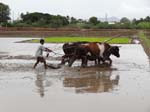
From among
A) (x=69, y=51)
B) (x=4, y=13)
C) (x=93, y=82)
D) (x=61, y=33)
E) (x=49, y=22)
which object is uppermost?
(x=4, y=13)

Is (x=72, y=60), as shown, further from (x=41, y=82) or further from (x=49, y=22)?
(x=49, y=22)

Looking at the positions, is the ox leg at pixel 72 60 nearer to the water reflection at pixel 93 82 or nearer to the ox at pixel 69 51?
the ox at pixel 69 51

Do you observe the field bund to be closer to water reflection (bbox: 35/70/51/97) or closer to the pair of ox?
the pair of ox

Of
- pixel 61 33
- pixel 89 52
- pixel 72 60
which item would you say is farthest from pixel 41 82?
pixel 61 33

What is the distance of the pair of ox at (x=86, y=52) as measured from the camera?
19.0m

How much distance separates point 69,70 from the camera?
58.5ft

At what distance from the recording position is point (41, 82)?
1445cm

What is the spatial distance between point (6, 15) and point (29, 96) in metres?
70.1

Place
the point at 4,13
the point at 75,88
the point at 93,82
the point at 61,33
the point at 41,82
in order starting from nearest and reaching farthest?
the point at 75,88 < the point at 41,82 < the point at 93,82 < the point at 61,33 < the point at 4,13

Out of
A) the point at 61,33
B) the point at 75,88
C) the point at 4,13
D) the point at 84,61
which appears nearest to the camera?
the point at 75,88

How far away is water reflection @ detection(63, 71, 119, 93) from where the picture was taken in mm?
13141

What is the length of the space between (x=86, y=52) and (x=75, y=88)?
19.4ft

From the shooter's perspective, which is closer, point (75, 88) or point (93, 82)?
point (75, 88)

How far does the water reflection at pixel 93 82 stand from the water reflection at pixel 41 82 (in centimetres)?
61
